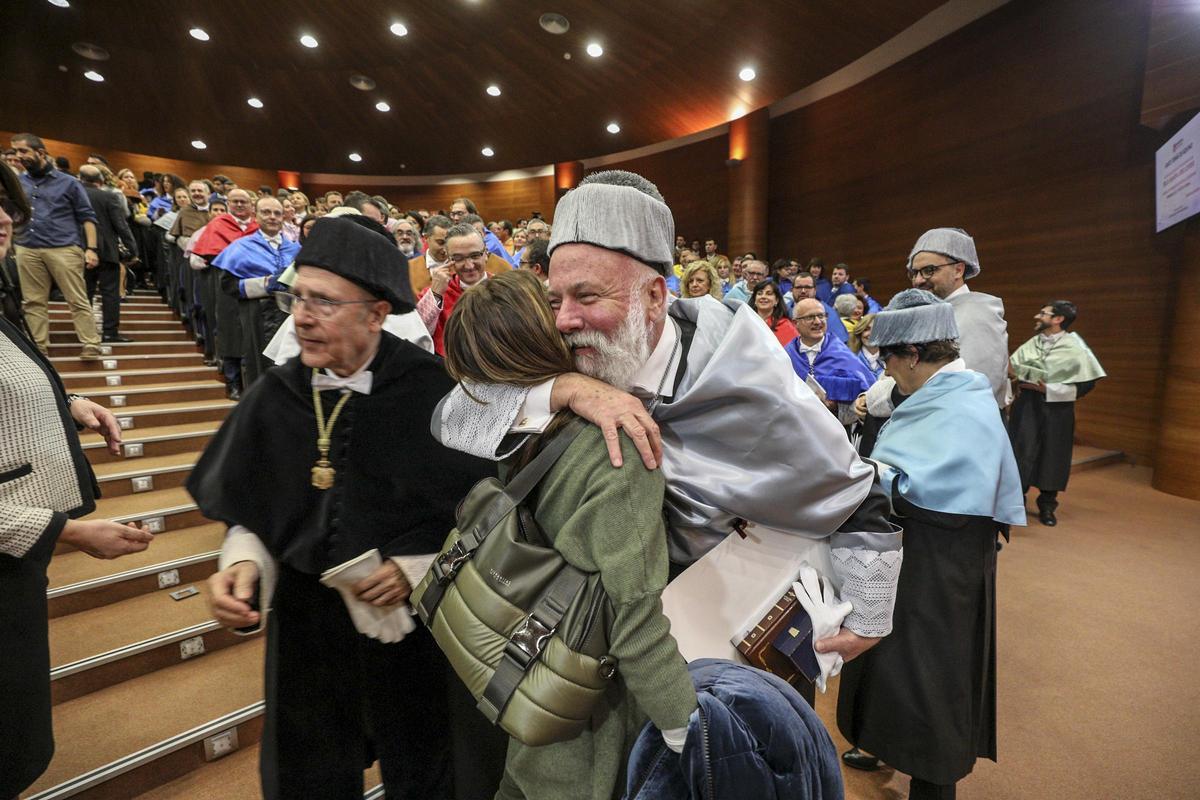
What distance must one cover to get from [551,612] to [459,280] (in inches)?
93.3

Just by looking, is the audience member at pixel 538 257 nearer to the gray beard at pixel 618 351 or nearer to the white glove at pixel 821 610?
the gray beard at pixel 618 351

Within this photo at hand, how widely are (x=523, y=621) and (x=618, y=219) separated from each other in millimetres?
801

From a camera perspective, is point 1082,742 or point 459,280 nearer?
point 1082,742

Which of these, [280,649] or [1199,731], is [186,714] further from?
[1199,731]

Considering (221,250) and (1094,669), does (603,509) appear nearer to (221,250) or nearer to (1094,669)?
(1094,669)

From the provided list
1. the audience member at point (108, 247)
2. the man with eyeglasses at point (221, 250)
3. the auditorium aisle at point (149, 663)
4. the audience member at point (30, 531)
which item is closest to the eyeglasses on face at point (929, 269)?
the audience member at point (30, 531)

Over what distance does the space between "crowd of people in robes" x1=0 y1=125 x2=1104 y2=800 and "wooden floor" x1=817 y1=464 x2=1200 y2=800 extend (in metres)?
0.57

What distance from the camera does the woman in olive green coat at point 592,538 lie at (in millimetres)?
879

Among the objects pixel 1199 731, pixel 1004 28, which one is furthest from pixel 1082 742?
pixel 1004 28

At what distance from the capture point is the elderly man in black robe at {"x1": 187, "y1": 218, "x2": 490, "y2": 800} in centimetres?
130

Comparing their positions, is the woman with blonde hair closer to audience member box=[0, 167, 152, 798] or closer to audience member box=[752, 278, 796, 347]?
audience member box=[752, 278, 796, 347]

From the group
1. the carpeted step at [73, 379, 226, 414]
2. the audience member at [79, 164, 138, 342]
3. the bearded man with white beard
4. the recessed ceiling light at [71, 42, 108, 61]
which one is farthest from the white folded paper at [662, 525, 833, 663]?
the recessed ceiling light at [71, 42, 108, 61]

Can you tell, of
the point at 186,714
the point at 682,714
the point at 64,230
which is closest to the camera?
the point at 682,714

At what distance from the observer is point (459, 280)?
2918mm
